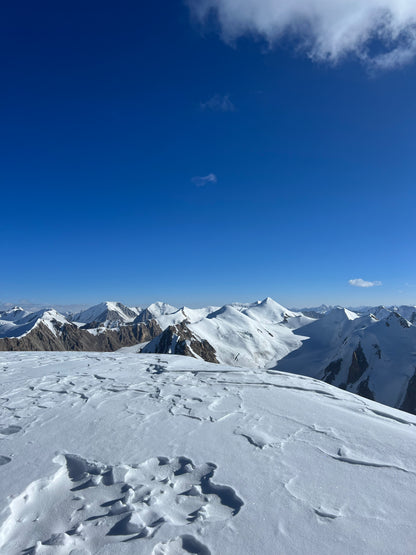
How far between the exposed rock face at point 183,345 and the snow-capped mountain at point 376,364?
3126 centimetres

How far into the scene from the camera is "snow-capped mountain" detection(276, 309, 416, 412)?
243ft

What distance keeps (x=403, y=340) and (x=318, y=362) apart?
32.4m

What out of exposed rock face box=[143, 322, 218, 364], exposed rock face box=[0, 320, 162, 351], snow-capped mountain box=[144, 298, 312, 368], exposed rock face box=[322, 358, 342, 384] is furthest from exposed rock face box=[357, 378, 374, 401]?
exposed rock face box=[0, 320, 162, 351]

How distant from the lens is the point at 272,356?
127875 millimetres

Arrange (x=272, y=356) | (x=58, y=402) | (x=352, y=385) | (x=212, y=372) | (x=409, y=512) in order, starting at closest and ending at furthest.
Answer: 1. (x=409, y=512)
2. (x=58, y=402)
3. (x=212, y=372)
4. (x=352, y=385)
5. (x=272, y=356)

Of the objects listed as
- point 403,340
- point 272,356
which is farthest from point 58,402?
point 272,356

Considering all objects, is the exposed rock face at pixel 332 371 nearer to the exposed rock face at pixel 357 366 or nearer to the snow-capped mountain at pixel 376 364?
the snow-capped mountain at pixel 376 364

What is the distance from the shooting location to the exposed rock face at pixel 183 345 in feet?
319

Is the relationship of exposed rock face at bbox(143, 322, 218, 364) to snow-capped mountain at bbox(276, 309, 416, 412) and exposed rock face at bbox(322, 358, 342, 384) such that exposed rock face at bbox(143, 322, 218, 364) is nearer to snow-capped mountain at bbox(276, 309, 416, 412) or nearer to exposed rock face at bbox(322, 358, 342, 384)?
snow-capped mountain at bbox(276, 309, 416, 412)

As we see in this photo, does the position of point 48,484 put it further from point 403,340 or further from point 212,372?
point 403,340

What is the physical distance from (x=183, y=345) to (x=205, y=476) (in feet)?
311

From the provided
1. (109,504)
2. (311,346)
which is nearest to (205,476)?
(109,504)

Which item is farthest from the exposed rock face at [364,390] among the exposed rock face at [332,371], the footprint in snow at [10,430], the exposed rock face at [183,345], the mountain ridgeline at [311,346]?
the footprint in snow at [10,430]

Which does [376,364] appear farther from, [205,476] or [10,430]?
[10,430]
